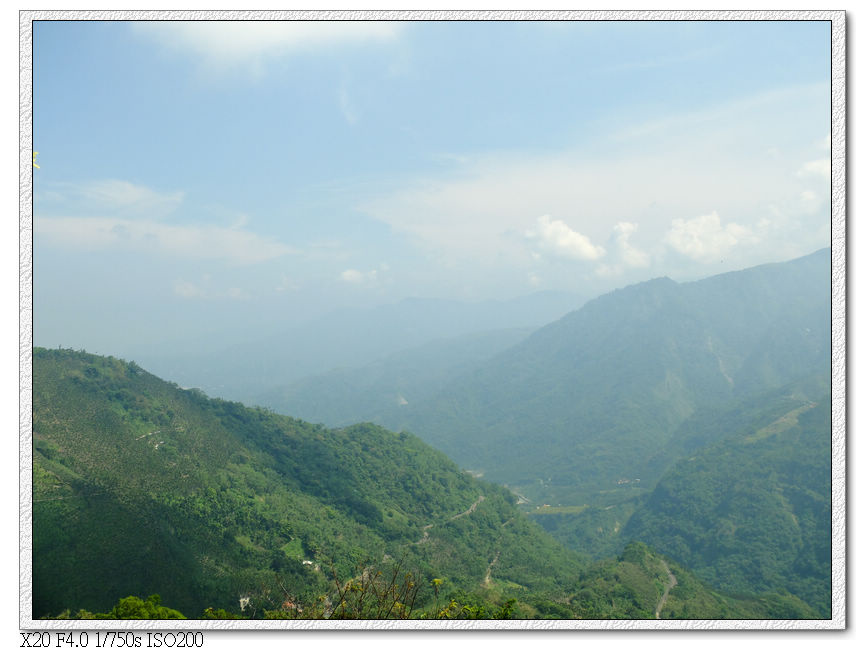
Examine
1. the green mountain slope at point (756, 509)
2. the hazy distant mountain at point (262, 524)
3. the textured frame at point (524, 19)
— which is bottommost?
the green mountain slope at point (756, 509)

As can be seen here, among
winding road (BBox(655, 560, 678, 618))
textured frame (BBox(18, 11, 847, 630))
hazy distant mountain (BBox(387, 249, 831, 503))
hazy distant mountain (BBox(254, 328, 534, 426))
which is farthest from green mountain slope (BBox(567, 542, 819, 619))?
hazy distant mountain (BBox(254, 328, 534, 426))

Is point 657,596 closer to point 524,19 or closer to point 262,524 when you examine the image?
point 262,524

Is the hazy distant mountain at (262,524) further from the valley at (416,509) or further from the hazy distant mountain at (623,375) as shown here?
the hazy distant mountain at (623,375)

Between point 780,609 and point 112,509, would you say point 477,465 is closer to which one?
point 780,609

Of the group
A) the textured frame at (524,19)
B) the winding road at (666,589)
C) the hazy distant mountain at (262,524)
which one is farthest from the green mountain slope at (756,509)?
the textured frame at (524,19)

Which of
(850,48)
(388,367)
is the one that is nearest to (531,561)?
(850,48)
